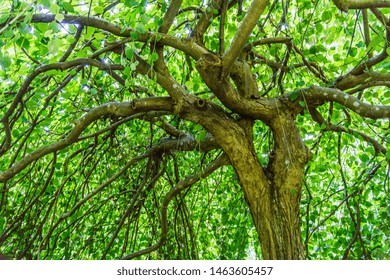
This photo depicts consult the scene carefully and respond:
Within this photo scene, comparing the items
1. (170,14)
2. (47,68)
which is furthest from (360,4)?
(47,68)

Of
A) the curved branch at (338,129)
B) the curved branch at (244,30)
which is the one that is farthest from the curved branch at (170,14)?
the curved branch at (338,129)

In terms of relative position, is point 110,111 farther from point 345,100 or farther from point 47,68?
point 345,100

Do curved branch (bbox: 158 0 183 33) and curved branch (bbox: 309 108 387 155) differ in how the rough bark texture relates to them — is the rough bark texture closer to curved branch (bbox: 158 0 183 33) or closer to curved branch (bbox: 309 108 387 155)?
curved branch (bbox: 309 108 387 155)

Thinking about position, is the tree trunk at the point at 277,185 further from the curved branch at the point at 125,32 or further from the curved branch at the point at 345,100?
the curved branch at the point at 125,32

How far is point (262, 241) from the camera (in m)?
1.94

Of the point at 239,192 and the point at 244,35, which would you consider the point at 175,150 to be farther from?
the point at 244,35

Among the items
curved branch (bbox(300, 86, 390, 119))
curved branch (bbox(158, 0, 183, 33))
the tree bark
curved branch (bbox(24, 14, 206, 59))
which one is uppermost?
curved branch (bbox(158, 0, 183, 33))

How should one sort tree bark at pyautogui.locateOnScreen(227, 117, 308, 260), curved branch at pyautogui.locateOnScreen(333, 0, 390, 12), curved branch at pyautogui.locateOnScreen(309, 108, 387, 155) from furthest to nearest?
curved branch at pyautogui.locateOnScreen(309, 108, 387, 155) < tree bark at pyautogui.locateOnScreen(227, 117, 308, 260) < curved branch at pyautogui.locateOnScreen(333, 0, 390, 12)

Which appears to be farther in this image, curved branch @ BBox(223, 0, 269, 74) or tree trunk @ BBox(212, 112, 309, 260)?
tree trunk @ BBox(212, 112, 309, 260)

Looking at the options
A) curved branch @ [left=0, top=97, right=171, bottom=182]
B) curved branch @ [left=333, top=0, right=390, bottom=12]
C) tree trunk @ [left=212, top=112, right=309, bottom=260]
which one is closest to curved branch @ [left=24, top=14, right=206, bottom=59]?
curved branch @ [left=0, top=97, right=171, bottom=182]

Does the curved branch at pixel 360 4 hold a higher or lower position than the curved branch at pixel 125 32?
lower

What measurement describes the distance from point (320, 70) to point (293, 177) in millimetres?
654

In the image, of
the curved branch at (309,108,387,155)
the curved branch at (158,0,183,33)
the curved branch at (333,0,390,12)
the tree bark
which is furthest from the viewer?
the curved branch at (309,108,387,155)

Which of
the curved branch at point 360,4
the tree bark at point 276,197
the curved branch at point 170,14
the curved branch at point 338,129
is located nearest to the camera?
the curved branch at point 360,4
